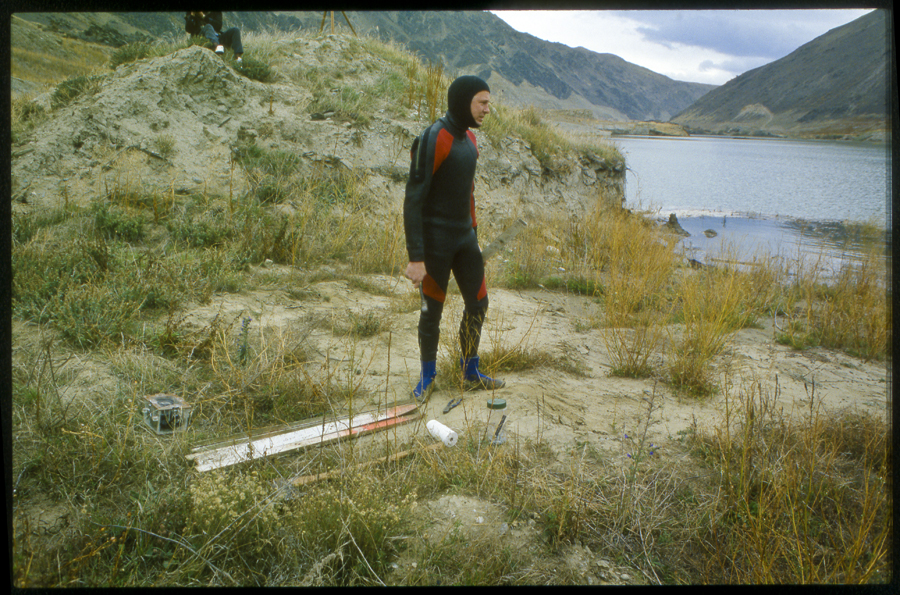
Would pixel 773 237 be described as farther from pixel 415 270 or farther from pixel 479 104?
pixel 415 270

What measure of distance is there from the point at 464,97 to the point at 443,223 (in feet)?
2.55

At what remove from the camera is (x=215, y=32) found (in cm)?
878

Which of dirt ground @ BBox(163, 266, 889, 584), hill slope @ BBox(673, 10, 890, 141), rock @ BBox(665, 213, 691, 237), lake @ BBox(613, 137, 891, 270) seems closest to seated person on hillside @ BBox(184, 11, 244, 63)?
dirt ground @ BBox(163, 266, 889, 584)

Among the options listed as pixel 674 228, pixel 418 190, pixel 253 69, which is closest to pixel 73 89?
pixel 253 69

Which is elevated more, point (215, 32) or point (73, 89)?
point (215, 32)

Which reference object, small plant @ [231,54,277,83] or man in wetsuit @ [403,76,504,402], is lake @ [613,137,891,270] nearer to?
man in wetsuit @ [403,76,504,402]

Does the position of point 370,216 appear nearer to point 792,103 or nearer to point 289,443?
point 289,443

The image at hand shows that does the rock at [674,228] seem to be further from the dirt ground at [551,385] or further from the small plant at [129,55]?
the small plant at [129,55]

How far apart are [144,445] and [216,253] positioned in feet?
10.7

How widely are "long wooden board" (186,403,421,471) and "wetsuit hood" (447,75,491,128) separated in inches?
71.9

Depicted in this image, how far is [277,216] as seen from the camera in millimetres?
6500

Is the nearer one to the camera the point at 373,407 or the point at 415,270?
the point at 415,270

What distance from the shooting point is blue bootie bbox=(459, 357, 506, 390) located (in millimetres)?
3529

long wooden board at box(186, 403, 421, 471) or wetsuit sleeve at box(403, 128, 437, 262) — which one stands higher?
wetsuit sleeve at box(403, 128, 437, 262)
